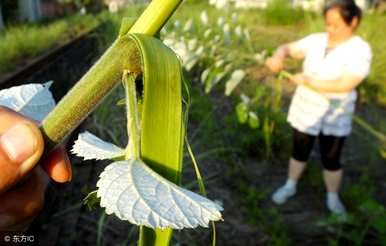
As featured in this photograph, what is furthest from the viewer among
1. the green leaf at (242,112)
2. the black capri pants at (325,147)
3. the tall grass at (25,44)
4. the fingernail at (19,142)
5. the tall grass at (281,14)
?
the tall grass at (281,14)

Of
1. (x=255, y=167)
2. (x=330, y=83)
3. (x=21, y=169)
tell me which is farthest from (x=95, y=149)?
(x=255, y=167)

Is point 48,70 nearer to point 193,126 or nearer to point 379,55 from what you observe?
point 193,126

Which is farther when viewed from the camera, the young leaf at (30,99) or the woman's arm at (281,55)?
the woman's arm at (281,55)

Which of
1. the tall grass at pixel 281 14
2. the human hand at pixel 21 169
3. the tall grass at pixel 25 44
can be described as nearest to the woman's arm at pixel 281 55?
the human hand at pixel 21 169

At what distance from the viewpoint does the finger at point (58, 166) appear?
20.9 inches

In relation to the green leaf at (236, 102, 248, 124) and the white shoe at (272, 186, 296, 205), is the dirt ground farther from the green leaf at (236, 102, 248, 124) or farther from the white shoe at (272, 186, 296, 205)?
the green leaf at (236, 102, 248, 124)

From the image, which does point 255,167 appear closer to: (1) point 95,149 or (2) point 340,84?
(2) point 340,84

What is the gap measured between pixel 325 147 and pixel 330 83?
34 centimetres

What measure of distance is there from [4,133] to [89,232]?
1442 millimetres

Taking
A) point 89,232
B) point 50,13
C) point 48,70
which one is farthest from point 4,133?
point 50,13

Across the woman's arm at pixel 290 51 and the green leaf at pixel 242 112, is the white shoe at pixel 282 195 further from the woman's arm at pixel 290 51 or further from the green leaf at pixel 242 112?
the woman's arm at pixel 290 51

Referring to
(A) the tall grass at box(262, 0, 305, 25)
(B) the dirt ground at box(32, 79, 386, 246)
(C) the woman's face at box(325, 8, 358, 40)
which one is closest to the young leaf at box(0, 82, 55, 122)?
(B) the dirt ground at box(32, 79, 386, 246)

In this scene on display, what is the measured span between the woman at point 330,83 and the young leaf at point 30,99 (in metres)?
1.59

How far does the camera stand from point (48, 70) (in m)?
3.39
